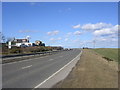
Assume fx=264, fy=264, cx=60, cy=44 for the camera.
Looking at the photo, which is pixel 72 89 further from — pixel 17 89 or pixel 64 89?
pixel 17 89

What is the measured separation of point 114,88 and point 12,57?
30.5 metres

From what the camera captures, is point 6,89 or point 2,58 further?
point 2,58

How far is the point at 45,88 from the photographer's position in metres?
12.4

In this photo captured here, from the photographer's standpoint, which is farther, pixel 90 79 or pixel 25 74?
pixel 25 74

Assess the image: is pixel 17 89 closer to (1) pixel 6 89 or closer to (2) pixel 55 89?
(1) pixel 6 89

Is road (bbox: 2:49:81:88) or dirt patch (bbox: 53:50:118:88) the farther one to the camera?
road (bbox: 2:49:81:88)

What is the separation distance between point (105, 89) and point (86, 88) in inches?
34.7

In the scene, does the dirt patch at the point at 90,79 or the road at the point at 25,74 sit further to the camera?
the road at the point at 25,74

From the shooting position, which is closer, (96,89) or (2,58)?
(96,89)

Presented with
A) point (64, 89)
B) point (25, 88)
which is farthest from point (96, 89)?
point (25, 88)

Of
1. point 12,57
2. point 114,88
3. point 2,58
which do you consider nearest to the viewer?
point 114,88

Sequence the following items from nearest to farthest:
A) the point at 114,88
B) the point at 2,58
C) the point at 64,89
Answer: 1. the point at 64,89
2. the point at 114,88
3. the point at 2,58

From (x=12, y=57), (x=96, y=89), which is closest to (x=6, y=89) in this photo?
(x=96, y=89)

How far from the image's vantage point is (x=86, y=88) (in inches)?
481
